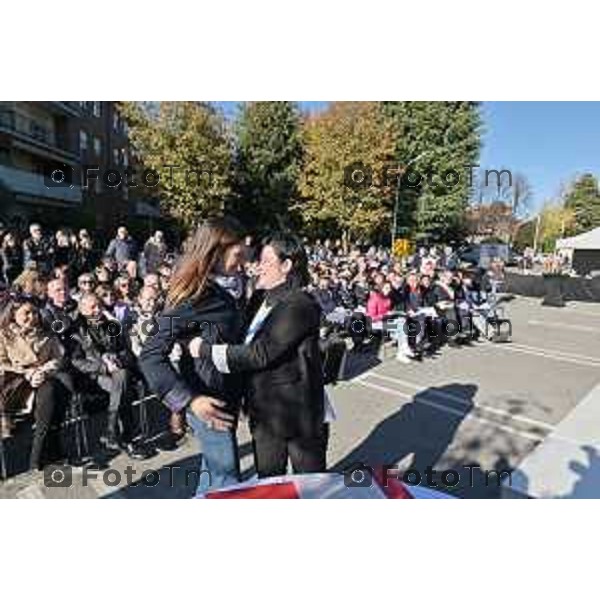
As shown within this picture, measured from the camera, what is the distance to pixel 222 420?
2453 millimetres

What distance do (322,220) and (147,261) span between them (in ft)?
44.2

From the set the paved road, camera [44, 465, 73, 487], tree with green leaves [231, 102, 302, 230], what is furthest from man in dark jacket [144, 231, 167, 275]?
tree with green leaves [231, 102, 302, 230]

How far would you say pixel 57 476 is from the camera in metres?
3.95

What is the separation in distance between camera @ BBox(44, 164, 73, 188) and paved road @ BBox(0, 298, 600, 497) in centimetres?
2044

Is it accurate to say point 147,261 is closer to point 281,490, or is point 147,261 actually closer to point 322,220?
point 281,490

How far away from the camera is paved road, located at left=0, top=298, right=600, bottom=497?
416 centimetres

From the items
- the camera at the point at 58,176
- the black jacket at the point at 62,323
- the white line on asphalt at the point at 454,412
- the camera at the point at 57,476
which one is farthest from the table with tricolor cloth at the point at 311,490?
the camera at the point at 58,176

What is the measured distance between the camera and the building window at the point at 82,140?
31594 millimetres

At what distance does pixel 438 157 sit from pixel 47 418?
779 inches

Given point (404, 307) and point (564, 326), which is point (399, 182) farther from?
point (404, 307)

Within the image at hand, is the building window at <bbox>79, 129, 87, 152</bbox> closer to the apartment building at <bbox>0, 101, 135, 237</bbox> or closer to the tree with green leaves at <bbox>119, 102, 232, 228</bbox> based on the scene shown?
the apartment building at <bbox>0, 101, 135, 237</bbox>

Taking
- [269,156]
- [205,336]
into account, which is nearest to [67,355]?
[205,336]
